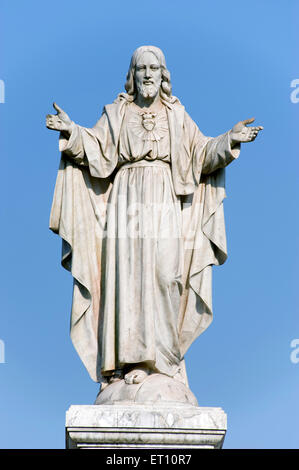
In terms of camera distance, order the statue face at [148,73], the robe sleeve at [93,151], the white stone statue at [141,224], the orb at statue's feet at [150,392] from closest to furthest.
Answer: the orb at statue's feet at [150,392], the white stone statue at [141,224], the robe sleeve at [93,151], the statue face at [148,73]

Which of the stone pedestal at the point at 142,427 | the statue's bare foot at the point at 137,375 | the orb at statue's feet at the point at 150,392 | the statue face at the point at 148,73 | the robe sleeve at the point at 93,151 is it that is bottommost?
the stone pedestal at the point at 142,427

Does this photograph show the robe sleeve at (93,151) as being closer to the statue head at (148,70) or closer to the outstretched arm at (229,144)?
the statue head at (148,70)

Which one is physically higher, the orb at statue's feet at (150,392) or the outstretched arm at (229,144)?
the outstretched arm at (229,144)

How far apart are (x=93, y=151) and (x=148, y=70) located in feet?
4.38

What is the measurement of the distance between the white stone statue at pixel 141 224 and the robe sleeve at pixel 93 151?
0.04 feet

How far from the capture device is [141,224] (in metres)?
18.1

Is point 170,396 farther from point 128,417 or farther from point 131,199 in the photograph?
point 131,199

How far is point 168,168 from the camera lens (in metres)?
18.7

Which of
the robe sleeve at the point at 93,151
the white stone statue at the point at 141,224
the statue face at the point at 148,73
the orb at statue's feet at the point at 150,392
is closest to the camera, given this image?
the orb at statue's feet at the point at 150,392

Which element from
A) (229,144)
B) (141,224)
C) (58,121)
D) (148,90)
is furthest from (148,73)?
(141,224)

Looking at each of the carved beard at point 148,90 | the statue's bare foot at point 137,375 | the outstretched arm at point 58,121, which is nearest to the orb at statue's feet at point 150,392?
the statue's bare foot at point 137,375

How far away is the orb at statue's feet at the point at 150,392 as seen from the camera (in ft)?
56.6

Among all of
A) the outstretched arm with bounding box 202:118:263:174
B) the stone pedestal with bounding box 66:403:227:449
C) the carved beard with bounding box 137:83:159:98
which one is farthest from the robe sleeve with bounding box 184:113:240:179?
the stone pedestal with bounding box 66:403:227:449
